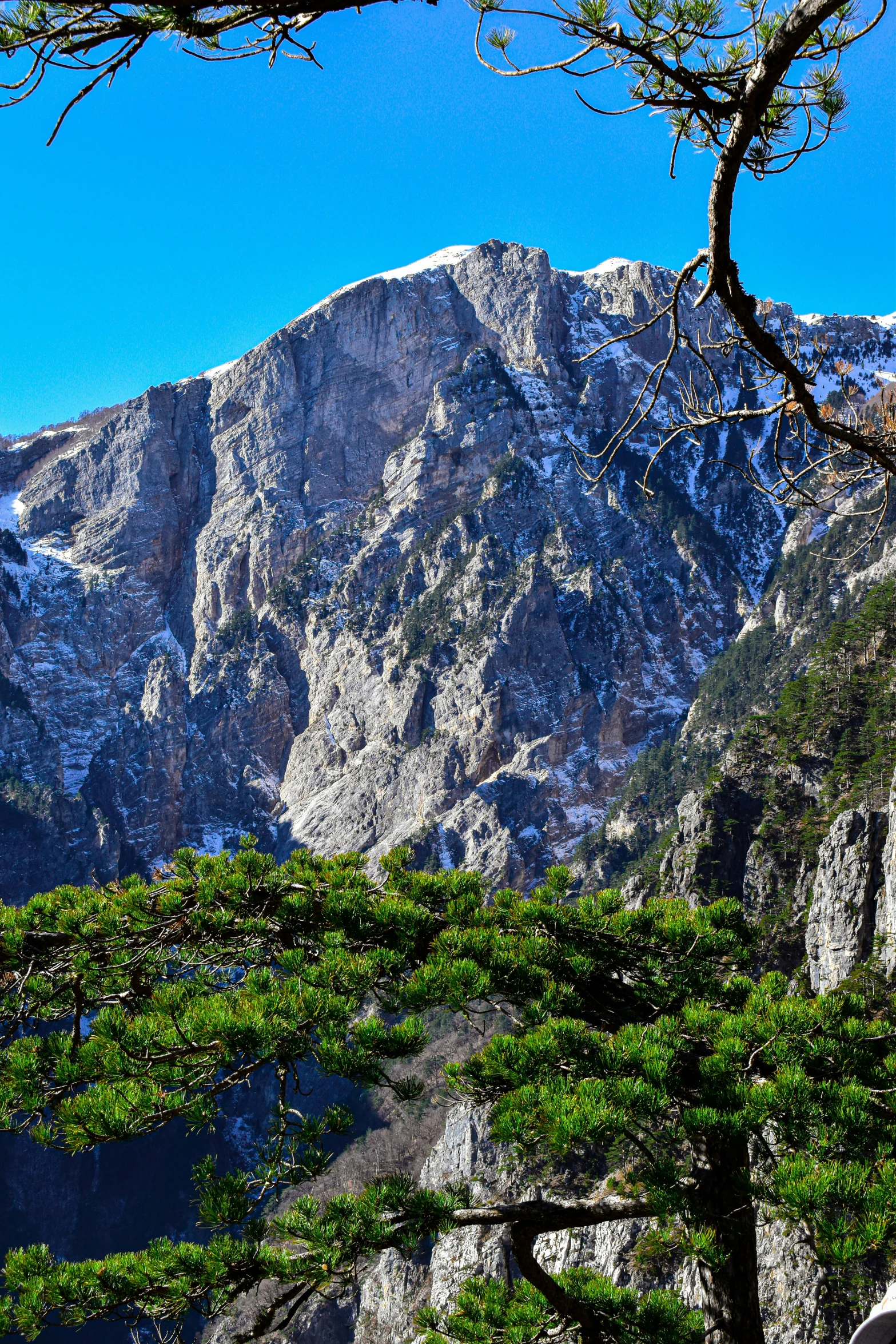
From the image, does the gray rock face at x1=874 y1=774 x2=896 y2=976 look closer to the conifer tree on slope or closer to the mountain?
the mountain

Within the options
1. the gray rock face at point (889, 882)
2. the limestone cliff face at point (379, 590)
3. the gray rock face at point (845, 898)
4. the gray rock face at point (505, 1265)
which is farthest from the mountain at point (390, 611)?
the gray rock face at point (889, 882)

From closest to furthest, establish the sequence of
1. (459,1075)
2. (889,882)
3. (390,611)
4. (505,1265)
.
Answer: (459,1075) → (505,1265) → (889,882) → (390,611)

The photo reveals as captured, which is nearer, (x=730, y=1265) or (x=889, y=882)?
(x=730, y=1265)

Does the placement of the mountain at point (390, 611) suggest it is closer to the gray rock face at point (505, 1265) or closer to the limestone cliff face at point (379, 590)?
the limestone cliff face at point (379, 590)

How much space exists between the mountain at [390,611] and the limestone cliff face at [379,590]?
0.38 m

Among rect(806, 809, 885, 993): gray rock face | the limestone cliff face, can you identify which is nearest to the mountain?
the limestone cliff face

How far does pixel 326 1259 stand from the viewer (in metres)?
4.21

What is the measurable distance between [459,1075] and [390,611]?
108 m

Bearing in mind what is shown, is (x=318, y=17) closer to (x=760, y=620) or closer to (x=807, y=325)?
(x=760, y=620)

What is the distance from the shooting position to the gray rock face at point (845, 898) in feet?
132

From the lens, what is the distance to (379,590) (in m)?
114

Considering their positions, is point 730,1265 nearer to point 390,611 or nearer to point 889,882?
point 889,882

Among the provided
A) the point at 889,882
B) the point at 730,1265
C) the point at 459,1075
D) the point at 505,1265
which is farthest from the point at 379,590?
the point at 730,1265

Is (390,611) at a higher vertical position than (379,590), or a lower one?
lower
